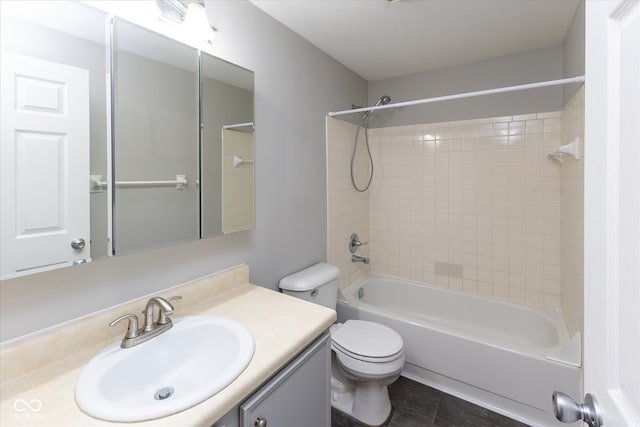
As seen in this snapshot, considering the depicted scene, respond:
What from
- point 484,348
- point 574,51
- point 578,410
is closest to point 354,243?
point 484,348

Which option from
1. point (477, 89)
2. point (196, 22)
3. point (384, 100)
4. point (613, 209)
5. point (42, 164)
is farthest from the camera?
point (384, 100)

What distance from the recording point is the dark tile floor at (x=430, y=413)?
1.69 meters

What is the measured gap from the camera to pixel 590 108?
0.60 meters

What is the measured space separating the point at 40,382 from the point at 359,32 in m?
2.23

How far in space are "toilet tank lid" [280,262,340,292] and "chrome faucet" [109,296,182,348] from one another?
78 centimetres

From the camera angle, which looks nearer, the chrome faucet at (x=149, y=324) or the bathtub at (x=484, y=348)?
the chrome faucet at (x=149, y=324)

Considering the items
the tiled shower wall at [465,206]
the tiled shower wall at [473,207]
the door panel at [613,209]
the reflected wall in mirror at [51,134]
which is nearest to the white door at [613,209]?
the door panel at [613,209]

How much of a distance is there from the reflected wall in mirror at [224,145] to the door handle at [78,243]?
44 cm

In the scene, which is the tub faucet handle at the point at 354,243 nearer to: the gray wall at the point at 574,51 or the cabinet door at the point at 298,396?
the cabinet door at the point at 298,396

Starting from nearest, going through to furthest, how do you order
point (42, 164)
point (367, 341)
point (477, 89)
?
point (42, 164) < point (367, 341) < point (477, 89)

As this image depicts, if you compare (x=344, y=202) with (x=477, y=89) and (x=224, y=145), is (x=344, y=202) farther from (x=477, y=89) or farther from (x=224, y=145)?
(x=477, y=89)

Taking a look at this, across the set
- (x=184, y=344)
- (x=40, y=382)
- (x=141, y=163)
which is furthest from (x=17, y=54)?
(x=184, y=344)

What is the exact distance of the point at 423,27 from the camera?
6.00 feet

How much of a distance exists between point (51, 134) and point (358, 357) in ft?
5.45
